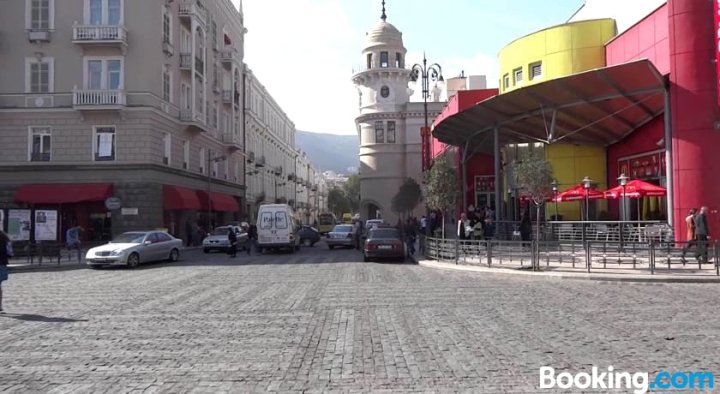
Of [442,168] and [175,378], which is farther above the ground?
[442,168]

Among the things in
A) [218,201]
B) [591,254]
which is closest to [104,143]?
[218,201]

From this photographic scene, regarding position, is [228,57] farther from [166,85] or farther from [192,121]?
[166,85]

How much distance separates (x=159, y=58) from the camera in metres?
35.9

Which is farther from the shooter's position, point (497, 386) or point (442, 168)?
point (442, 168)

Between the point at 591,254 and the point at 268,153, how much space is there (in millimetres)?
59256

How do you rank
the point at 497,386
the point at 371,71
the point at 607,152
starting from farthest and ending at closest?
the point at 371,71, the point at 607,152, the point at 497,386

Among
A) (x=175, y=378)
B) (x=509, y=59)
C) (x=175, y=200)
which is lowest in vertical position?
(x=175, y=378)

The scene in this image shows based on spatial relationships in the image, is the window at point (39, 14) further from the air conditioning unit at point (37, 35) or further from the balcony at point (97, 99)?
the balcony at point (97, 99)

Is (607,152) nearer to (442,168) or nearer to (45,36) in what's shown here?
(442,168)

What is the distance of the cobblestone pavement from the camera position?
6500 mm

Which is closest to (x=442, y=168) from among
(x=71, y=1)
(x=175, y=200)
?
(x=175, y=200)

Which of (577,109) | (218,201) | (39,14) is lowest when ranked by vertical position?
(218,201)

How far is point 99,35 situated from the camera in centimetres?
3459

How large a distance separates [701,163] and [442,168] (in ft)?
36.0
